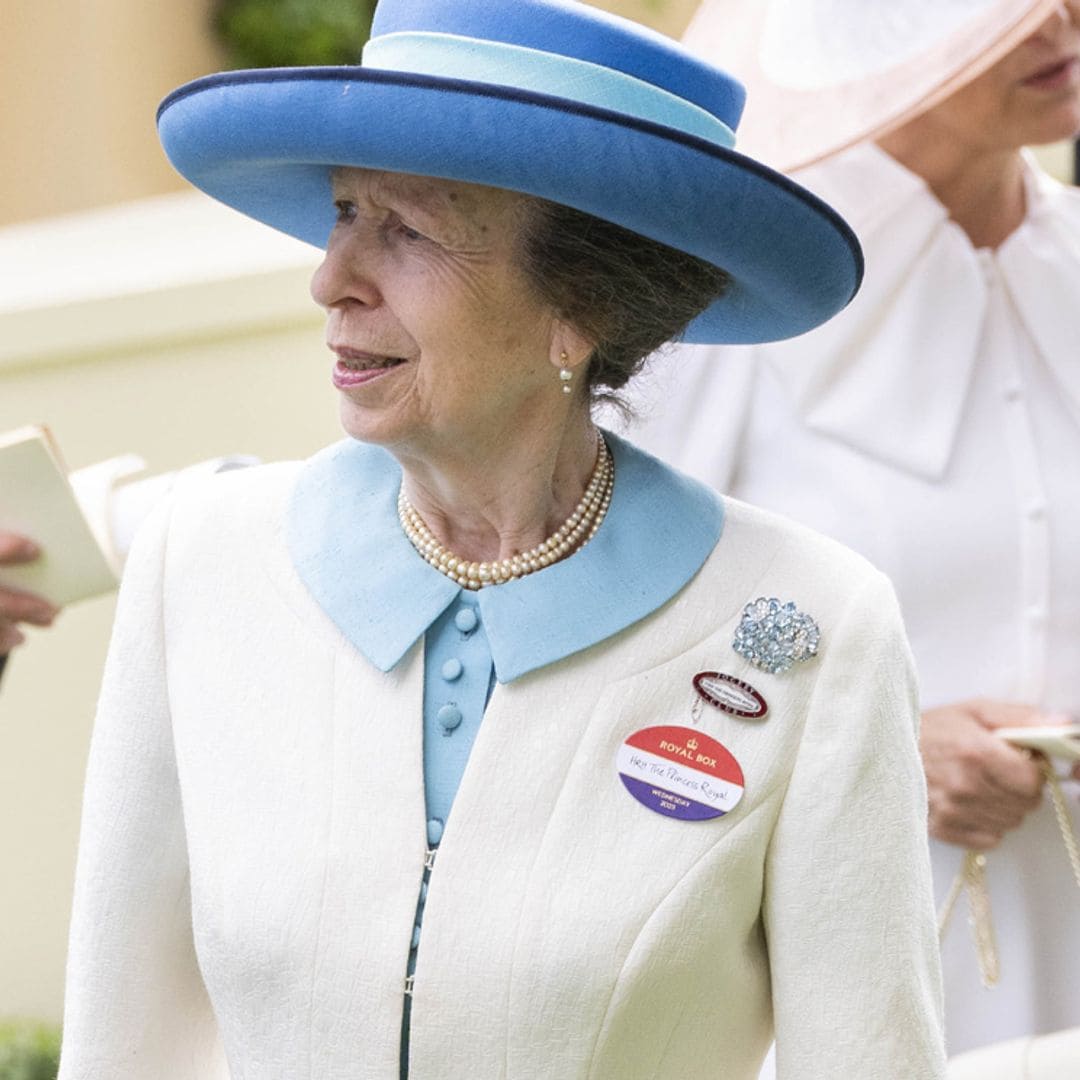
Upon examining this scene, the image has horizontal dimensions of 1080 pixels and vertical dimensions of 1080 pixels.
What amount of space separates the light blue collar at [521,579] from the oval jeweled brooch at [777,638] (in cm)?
8

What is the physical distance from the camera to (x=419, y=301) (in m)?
1.92

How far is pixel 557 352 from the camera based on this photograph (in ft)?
6.59

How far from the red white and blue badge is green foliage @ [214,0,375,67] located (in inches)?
203

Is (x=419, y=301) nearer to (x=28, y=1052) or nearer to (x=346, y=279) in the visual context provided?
(x=346, y=279)

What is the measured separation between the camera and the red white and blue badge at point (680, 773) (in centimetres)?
196

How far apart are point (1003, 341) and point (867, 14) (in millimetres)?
531

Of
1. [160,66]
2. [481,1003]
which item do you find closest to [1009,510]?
[481,1003]

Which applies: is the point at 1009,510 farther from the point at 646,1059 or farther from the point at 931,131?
the point at 646,1059

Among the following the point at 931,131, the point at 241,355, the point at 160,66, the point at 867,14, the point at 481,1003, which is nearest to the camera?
the point at 481,1003

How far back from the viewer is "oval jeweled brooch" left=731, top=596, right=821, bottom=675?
2.00m

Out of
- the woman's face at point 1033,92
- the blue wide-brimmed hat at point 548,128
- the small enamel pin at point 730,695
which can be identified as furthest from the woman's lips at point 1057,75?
the small enamel pin at point 730,695

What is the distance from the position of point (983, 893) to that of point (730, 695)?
3.40ft

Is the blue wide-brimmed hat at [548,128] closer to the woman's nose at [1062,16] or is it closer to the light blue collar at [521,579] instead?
the light blue collar at [521,579]

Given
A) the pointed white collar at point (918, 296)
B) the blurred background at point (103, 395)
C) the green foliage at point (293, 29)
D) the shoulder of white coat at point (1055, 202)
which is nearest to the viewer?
the pointed white collar at point (918, 296)
